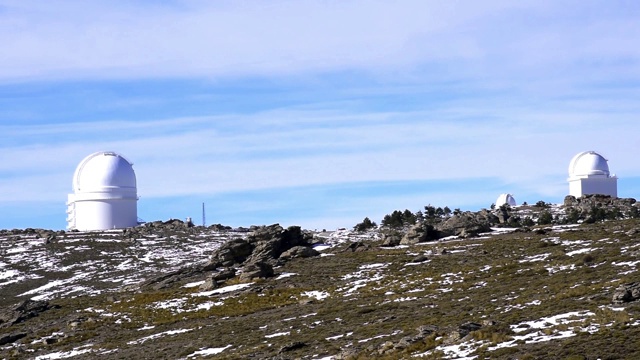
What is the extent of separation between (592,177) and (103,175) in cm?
5826

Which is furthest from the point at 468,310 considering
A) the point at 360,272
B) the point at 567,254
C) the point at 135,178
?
the point at 135,178

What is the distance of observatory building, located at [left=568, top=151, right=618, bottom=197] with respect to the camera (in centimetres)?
11881

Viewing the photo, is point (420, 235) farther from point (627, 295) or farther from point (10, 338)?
point (627, 295)

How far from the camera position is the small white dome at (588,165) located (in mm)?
119000

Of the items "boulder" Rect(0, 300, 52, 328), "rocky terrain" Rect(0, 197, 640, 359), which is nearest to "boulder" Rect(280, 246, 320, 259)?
"rocky terrain" Rect(0, 197, 640, 359)

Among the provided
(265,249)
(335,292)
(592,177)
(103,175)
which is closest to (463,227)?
(265,249)

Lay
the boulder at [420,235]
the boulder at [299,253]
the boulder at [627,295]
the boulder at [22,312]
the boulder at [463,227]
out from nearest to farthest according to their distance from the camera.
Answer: the boulder at [627,295]
the boulder at [22,312]
the boulder at [299,253]
the boulder at [420,235]
the boulder at [463,227]

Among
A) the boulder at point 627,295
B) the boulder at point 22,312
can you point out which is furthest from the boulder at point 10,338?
the boulder at point 627,295

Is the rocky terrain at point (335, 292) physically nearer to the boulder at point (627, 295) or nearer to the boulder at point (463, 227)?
the boulder at point (627, 295)

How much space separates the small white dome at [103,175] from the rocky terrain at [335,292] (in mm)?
8756

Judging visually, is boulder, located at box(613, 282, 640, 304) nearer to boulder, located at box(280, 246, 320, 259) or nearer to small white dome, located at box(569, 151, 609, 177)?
boulder, located at box(280, 246, 320, 259)

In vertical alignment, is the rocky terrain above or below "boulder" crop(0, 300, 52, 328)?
above

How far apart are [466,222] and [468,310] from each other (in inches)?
1587

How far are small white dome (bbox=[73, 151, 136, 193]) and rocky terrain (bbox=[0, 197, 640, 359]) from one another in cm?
876
